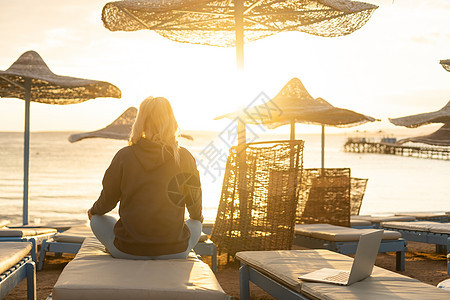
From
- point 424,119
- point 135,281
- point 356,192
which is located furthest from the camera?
point 424,119

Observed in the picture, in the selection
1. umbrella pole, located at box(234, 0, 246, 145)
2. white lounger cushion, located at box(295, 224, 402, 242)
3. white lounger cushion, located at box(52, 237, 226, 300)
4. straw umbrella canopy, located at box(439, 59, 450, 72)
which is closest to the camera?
white lounger cushion, located at box(52, 237, 226, 300)

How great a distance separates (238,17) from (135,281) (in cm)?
397

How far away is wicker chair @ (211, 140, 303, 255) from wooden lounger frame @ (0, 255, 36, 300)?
2263mm

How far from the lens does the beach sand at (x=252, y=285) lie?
15.0 feet

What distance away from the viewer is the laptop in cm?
273

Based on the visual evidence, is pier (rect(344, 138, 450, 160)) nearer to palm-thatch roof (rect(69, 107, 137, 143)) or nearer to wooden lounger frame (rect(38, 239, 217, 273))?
palm-thatch roof (rect(69, 107, 137, 143))

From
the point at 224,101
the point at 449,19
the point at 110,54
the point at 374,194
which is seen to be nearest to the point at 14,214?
the point at 110,54

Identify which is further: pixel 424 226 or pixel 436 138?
pixel 436 138

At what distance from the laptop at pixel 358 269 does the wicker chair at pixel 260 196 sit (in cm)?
200

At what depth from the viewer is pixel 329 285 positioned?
8.82 ft

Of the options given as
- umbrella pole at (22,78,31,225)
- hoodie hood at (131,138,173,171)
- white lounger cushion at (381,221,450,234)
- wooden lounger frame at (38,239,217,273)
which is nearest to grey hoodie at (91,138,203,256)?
hoodie hood at (131,138,173,171)

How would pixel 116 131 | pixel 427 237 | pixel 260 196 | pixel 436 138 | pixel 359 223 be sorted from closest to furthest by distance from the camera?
pixel 260 196
pixel 427 237
pixel 359 223
pixel 116 131
pixel 436 138

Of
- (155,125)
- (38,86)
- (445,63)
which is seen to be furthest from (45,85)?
(445,63)

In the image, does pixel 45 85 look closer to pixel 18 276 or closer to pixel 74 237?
pixel 74 237
